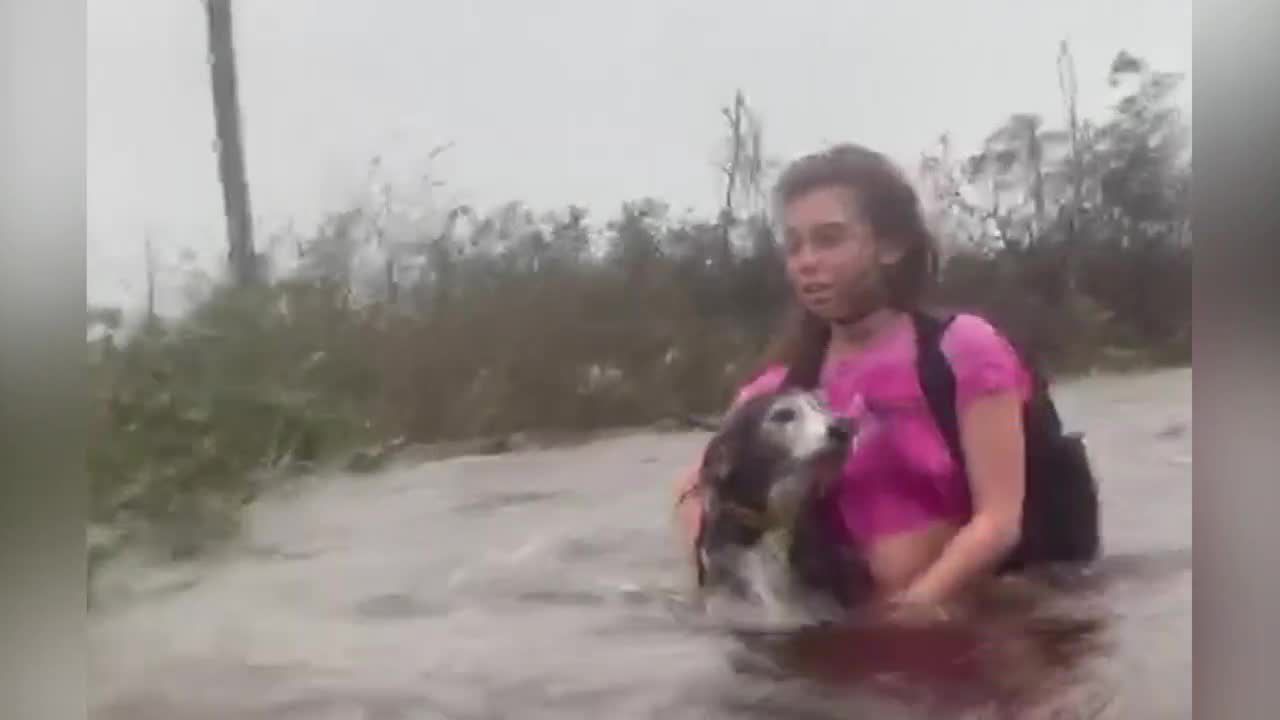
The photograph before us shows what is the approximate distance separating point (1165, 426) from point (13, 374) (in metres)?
0.69

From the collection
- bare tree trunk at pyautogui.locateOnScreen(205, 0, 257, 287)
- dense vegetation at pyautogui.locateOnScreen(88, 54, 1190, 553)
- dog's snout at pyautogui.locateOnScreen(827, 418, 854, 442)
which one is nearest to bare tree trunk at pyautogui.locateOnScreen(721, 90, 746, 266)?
dense vegetation at pyautogui.locateOnScreen(88, 54, 1190, 553)

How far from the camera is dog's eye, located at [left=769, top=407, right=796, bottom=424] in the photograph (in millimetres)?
795

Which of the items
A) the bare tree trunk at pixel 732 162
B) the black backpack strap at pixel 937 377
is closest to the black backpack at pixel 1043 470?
the black backpack strap at pixel 937 377

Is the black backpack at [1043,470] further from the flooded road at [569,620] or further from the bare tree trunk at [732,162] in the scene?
the bare tree trunk at [732,162]

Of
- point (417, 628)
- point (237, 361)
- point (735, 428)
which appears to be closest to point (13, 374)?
point (237, 361)

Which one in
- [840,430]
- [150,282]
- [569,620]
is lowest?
[569,620]

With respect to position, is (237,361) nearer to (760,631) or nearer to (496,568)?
(496,568)

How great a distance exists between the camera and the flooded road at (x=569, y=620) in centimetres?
78

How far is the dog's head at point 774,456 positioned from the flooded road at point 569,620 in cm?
3

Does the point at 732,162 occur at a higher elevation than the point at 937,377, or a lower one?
higher

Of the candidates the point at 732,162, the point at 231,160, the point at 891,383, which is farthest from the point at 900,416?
the point at 231,160

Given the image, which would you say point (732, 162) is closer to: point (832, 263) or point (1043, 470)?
point (832, 263)

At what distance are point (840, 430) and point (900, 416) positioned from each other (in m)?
0.04

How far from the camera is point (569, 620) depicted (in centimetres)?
79
